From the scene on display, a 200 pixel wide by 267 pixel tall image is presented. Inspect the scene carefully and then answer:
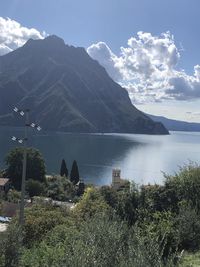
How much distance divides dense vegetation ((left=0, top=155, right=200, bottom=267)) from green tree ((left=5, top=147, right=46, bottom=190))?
4456cm

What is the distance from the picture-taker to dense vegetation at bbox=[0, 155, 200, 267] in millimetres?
9883

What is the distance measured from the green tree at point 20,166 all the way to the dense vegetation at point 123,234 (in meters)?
44.6

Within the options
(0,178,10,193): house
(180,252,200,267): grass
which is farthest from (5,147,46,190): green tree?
(180,252,200,267): grass

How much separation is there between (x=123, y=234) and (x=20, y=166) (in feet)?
219

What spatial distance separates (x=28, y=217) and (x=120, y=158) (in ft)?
531

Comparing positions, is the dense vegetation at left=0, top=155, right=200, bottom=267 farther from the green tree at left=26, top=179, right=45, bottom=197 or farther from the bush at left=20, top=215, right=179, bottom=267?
the green tree at left=26, top=179, right=45, bottom=197

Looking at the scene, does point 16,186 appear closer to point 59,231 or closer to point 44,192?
point 44,192

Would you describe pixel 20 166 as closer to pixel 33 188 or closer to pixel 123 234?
pixel 33 188

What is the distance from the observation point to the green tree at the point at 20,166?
255 feet

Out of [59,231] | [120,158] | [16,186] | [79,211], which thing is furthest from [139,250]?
[120,158]

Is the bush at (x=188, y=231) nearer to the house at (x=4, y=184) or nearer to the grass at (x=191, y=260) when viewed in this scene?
the grass at (x=191, y=260)

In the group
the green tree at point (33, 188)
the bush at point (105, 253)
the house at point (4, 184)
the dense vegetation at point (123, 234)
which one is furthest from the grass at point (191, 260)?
the house at point (4, 184)

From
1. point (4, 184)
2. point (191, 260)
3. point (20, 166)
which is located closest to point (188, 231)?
point (191, 260)

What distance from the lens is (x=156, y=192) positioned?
2680 centimetres
